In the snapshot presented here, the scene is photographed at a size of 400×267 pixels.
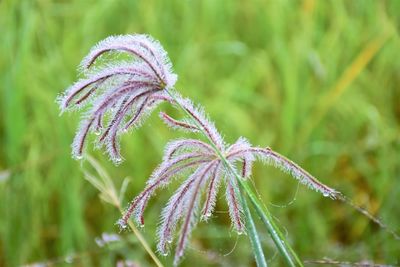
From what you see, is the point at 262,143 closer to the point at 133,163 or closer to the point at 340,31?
the point at 133,163

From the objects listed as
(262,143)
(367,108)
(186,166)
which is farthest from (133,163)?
(186,166)

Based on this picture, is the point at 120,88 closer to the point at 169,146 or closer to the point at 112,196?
the point at 169,146

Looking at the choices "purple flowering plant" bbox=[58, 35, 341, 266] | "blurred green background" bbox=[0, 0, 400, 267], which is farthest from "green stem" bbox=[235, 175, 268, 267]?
"blurred green background" bbox=[0, 0, 400, 267]

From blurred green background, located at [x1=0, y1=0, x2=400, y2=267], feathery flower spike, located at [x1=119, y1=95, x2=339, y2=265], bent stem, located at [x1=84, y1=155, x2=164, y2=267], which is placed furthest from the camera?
blurred green background, located at [x1=0, y1=0, x2=400, y2=267]

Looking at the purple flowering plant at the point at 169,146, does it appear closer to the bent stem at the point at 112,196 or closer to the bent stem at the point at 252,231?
the bent stem at the point at 252,231

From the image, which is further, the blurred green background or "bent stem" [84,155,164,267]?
the blurred green background

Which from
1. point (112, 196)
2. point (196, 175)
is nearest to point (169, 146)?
point (196, 175)

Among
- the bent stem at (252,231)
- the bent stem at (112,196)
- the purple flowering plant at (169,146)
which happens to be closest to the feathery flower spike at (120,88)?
the purple flowering plant at (169,146)

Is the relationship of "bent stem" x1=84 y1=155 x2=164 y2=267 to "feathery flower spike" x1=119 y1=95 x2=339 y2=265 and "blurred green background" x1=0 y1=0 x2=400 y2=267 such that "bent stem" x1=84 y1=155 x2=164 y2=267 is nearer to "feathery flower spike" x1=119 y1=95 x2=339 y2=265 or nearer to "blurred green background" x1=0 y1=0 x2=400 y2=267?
"feathery flower spike" x1=119 y1=95 x2=339 y2=265
